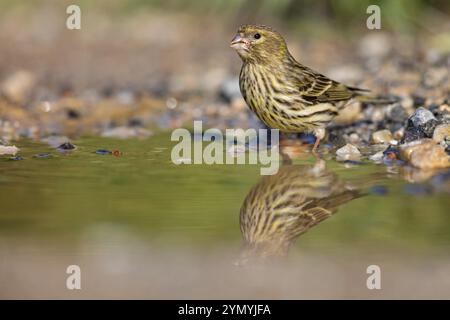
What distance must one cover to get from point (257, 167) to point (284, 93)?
3.18 ft

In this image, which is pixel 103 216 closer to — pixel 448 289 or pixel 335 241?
pixel 335 241

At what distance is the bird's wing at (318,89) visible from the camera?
712cm

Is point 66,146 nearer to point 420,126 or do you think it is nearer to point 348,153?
point 348,153

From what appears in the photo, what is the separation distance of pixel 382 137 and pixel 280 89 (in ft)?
2.83

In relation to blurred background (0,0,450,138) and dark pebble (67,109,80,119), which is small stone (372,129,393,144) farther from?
dark pebble (67,109,80,119)

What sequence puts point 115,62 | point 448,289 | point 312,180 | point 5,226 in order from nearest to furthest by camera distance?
point 448,289
point 5,226
point 312,180
point 115,62

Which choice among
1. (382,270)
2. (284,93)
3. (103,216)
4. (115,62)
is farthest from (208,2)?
(382,270)

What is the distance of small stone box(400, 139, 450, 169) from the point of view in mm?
5941

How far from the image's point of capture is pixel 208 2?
1120 centimetres

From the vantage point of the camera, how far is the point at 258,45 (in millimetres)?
7188

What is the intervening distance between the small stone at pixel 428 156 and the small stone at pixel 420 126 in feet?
1.55

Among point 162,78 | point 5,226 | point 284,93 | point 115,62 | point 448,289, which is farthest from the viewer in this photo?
point 115,62

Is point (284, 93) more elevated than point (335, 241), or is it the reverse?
point (284, 93)

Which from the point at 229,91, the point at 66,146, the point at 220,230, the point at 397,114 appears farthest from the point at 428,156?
the point at 229,91
